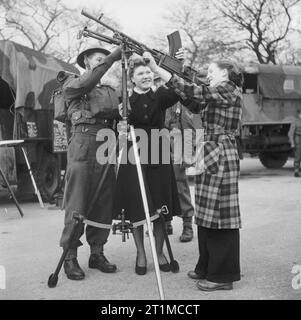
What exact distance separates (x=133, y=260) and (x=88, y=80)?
72.0 inches

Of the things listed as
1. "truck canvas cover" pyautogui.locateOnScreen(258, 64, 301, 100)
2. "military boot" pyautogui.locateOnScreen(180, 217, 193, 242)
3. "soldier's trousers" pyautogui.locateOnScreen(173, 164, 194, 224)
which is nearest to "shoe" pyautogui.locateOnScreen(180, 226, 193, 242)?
"military boot" pyautogui.locateOnScreen(180, 217, 193, 242)

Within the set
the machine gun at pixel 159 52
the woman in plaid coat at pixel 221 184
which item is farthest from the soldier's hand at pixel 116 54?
the woman in plaid coat at pixel 221 184

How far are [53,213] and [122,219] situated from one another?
3816mm

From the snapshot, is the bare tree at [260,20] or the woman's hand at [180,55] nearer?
the woman's hand at [180,55]

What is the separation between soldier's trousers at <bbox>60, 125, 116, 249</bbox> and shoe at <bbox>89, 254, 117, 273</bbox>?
0.30m

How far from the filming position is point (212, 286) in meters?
4.05

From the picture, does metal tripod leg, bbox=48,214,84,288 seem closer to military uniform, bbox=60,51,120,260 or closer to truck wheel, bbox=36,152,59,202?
military uniform, bbox=60,51,120,260

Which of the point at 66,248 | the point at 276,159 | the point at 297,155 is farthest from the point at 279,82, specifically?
the point at 66,248

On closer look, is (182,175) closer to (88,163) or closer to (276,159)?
(88,163)

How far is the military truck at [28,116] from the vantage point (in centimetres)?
859

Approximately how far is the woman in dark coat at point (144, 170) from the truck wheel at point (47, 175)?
16.2ft

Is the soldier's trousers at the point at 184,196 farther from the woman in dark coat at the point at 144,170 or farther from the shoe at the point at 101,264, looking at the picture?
the shoe at the point at 101,264

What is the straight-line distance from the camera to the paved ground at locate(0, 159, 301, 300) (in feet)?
13.2
